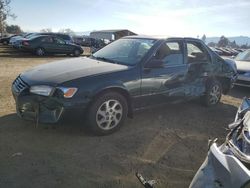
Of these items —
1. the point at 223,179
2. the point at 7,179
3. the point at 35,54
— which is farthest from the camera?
the point at 35,54

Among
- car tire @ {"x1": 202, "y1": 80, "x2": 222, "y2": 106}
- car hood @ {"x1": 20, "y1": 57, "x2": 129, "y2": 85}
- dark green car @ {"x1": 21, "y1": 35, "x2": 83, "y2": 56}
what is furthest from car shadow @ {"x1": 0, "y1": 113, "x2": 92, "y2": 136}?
dark green car @ {"x1": 21, "y1": 35, "x2": 83, "y2": 56}

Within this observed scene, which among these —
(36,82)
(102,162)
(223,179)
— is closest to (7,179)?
(102,162)

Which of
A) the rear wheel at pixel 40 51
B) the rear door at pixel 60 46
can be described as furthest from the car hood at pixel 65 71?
the rear door at pixel 60 46

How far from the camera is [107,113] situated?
4.54 meters

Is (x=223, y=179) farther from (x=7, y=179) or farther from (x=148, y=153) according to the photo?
(x=7, y=179)

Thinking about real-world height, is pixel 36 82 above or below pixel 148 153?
above

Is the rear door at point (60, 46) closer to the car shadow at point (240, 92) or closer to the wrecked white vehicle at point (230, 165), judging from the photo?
the car shadow at point (240, 92)

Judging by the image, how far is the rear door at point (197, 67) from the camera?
5.86m

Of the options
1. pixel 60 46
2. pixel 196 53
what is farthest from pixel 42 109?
pixel 60 46

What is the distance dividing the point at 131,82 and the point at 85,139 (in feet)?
3.93

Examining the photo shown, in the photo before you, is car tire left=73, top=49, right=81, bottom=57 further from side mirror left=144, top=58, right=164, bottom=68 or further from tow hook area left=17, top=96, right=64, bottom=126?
tow hook area left=17, top=96, right=64, bottom=126

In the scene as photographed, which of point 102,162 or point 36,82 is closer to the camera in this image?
point 102,162

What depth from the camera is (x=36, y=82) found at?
13.9 ft

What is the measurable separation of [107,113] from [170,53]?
73.4 inches
